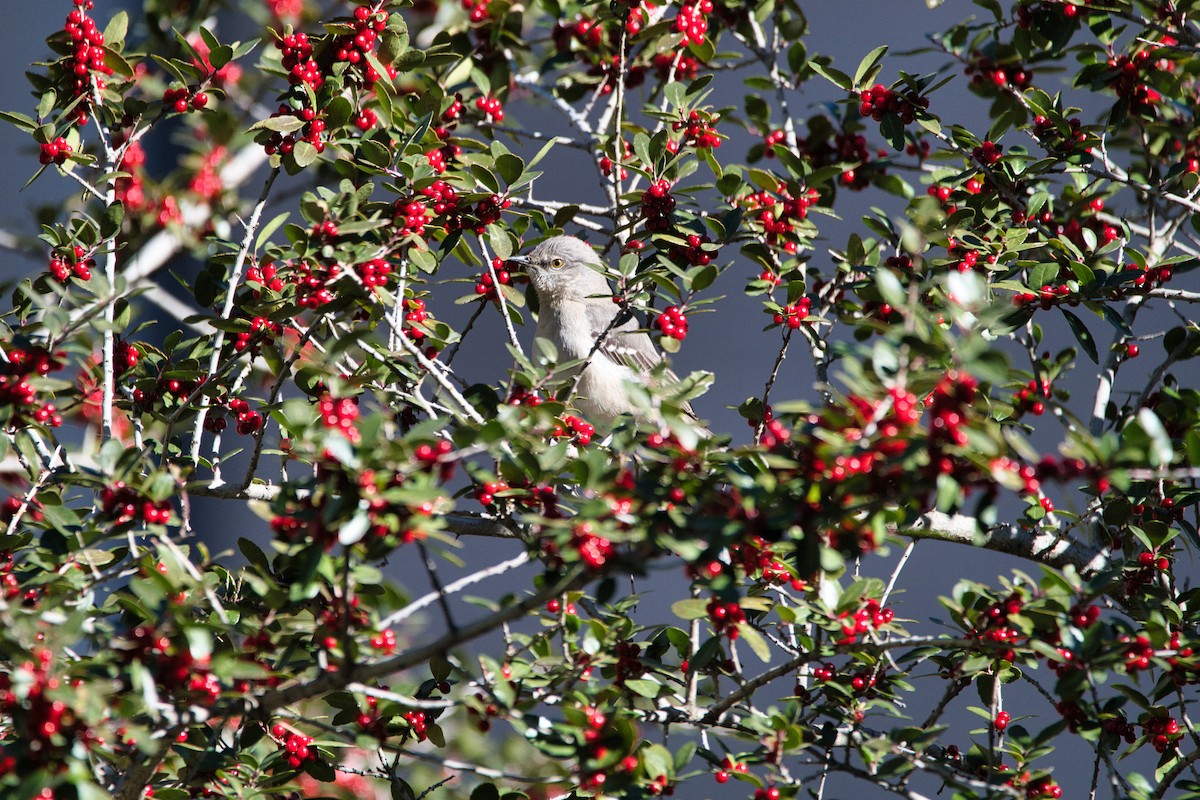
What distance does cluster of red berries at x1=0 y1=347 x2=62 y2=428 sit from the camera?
7.81 ft

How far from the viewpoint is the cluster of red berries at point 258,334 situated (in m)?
2.74

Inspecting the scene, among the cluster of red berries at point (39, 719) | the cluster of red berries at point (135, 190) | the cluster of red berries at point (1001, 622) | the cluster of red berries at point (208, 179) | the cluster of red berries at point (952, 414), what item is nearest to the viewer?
the cluster of red berries at point (952, 414)

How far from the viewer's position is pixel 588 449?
2.88 meters

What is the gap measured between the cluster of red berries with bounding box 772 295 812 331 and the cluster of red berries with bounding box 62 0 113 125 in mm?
2107

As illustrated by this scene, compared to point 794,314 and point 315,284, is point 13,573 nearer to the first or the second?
point 315,284

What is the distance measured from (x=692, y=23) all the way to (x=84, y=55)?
6.18 feet

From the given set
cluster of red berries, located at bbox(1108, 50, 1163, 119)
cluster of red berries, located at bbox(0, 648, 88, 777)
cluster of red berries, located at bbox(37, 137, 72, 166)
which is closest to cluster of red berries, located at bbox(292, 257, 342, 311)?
cluster of red berries, located at bbox(37, 137, 72, 166)

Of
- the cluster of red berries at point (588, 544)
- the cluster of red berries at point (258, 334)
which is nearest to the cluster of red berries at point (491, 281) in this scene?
the cluster of red berries at point (258, 334)

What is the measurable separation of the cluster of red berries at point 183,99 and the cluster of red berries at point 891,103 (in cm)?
206

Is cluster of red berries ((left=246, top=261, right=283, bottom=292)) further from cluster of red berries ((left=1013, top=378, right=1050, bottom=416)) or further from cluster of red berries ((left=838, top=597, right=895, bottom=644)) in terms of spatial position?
cluster of red berries ((left=1013, top=378, right=1050, bottom=416))

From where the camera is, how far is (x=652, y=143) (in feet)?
9.87

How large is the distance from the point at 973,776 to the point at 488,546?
4346mm

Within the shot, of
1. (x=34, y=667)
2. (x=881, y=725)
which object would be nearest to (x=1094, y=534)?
(x=881, y=725)

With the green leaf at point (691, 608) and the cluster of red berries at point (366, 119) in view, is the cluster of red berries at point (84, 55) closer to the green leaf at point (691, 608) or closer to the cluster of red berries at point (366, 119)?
the cluster of red berries at point (366, 119)
